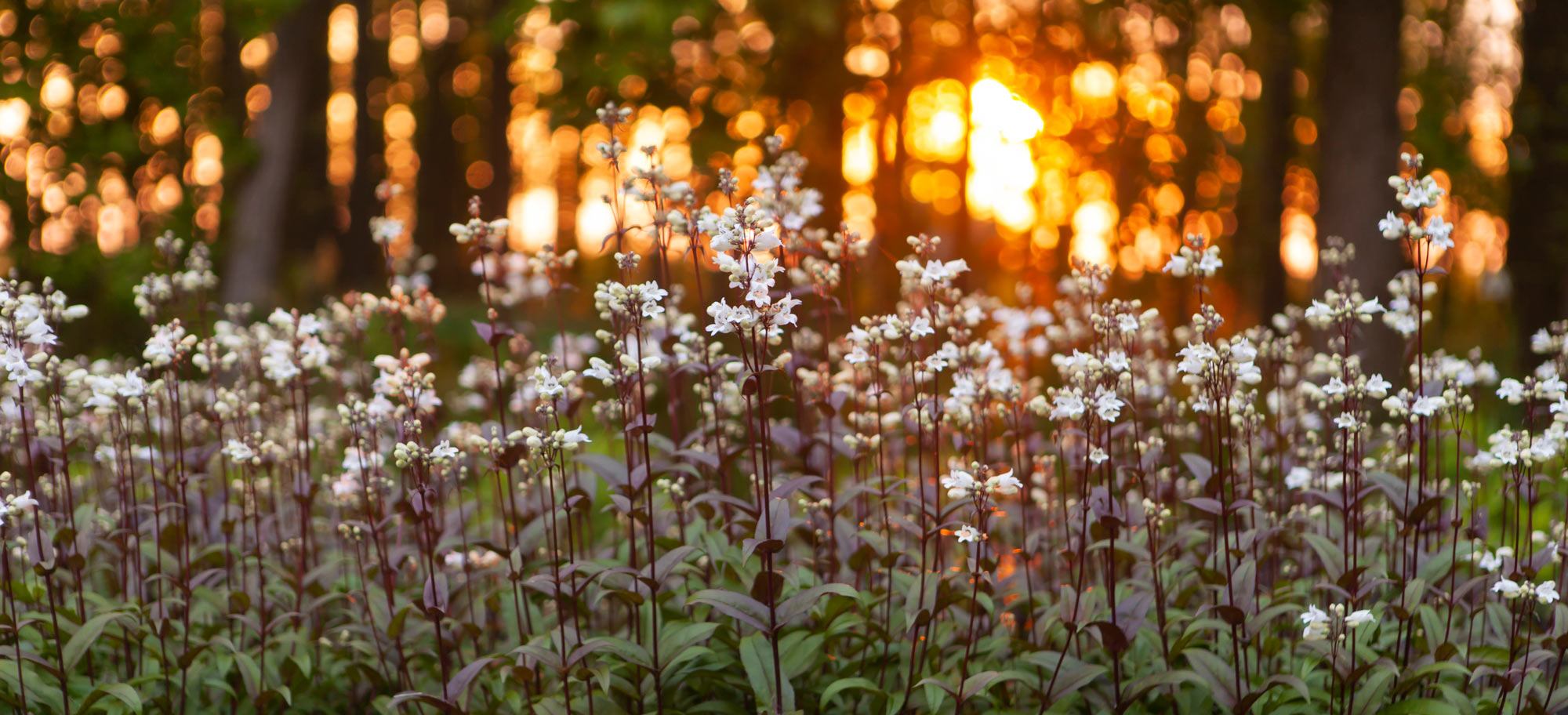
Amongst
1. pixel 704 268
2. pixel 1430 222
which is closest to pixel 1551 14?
pixel 1430 222

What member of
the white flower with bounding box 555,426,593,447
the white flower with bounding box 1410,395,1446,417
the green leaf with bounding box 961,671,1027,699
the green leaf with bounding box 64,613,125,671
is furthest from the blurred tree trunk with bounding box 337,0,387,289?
the white flower with bounding box 1410,395,1446,417

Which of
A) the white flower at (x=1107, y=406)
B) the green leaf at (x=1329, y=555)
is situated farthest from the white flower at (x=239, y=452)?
the green leaf at (x=1329, y=555)

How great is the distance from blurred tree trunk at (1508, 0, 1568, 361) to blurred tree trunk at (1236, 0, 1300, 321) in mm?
3294

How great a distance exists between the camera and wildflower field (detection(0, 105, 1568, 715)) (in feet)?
9.52

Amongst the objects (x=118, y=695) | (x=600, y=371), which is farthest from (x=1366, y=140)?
(x=118, y=695)

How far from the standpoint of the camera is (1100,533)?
3465 millimetres

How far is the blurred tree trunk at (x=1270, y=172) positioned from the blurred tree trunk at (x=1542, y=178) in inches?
130

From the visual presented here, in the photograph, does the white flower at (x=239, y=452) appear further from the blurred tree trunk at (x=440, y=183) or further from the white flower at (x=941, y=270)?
the blurred tree trunk at (x=440, y=183)

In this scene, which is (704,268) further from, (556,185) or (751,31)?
(556,185)

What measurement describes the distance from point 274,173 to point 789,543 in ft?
25.8

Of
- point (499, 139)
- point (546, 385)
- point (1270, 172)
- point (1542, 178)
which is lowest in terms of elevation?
point (546, 385)

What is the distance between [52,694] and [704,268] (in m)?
12.0

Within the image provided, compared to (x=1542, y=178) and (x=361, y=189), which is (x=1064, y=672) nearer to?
(x=1542, y=178)

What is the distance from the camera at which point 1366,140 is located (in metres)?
7.70
